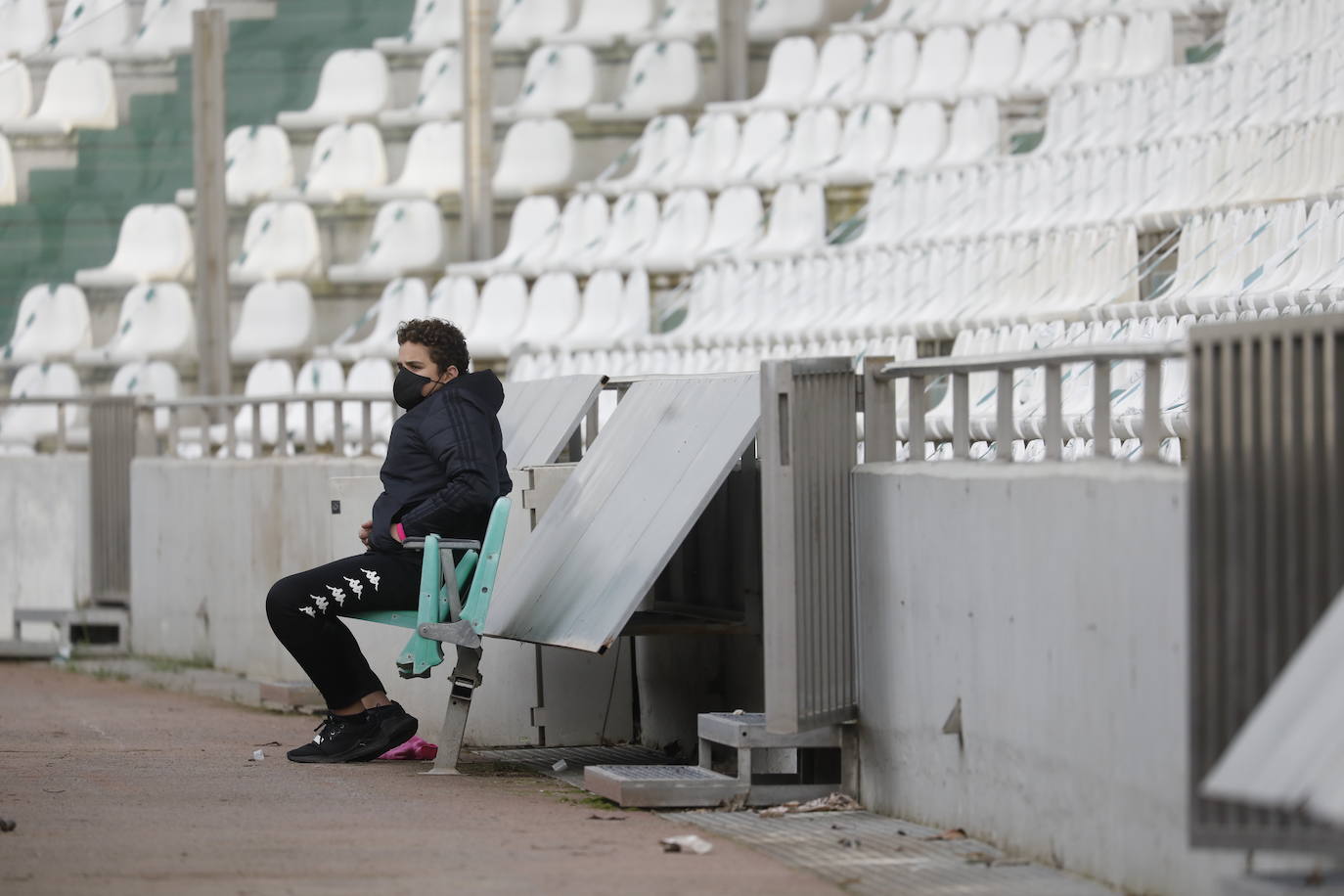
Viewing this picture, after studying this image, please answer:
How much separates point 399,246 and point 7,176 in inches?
131

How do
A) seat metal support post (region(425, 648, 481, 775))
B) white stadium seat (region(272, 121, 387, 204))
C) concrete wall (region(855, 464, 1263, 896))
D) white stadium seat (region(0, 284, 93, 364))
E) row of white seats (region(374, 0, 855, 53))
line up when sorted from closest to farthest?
1. concrete wall (region(855, 464, 1263, 896))
2. seat metal support post (region(425, 648, 481, 775))
3. white stadium seat (region(0, 284, 93, 364))
4. white stadium seat (region(272, 121, 387, 204))
5. row of white seats (region(374, 0, 855, 53))

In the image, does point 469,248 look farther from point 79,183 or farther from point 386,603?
point 386,603

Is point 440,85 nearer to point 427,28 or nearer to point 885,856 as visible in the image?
point 427,28

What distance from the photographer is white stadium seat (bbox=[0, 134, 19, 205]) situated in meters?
18.4

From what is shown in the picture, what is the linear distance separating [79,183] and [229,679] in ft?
25.2

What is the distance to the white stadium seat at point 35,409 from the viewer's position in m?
→ 17.4

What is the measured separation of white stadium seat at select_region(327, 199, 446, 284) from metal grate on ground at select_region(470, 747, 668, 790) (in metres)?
10.5

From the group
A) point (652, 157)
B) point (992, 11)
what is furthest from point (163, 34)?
point (992, 11)

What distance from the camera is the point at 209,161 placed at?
18094 mm


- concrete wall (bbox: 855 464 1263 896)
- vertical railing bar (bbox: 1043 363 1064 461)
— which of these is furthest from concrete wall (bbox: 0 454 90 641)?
vertical railing bar (bbox: 1043 363 1064 461)

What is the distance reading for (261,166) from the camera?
18812 mm

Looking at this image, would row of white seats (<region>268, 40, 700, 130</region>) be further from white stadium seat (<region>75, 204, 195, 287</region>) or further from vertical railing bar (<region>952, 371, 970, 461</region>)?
vertical railing bar (<region>952, 371, 970, 461</region>)

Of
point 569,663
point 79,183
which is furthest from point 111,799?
point 79,183

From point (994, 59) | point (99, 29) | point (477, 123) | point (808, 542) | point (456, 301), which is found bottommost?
point (808, 542)
